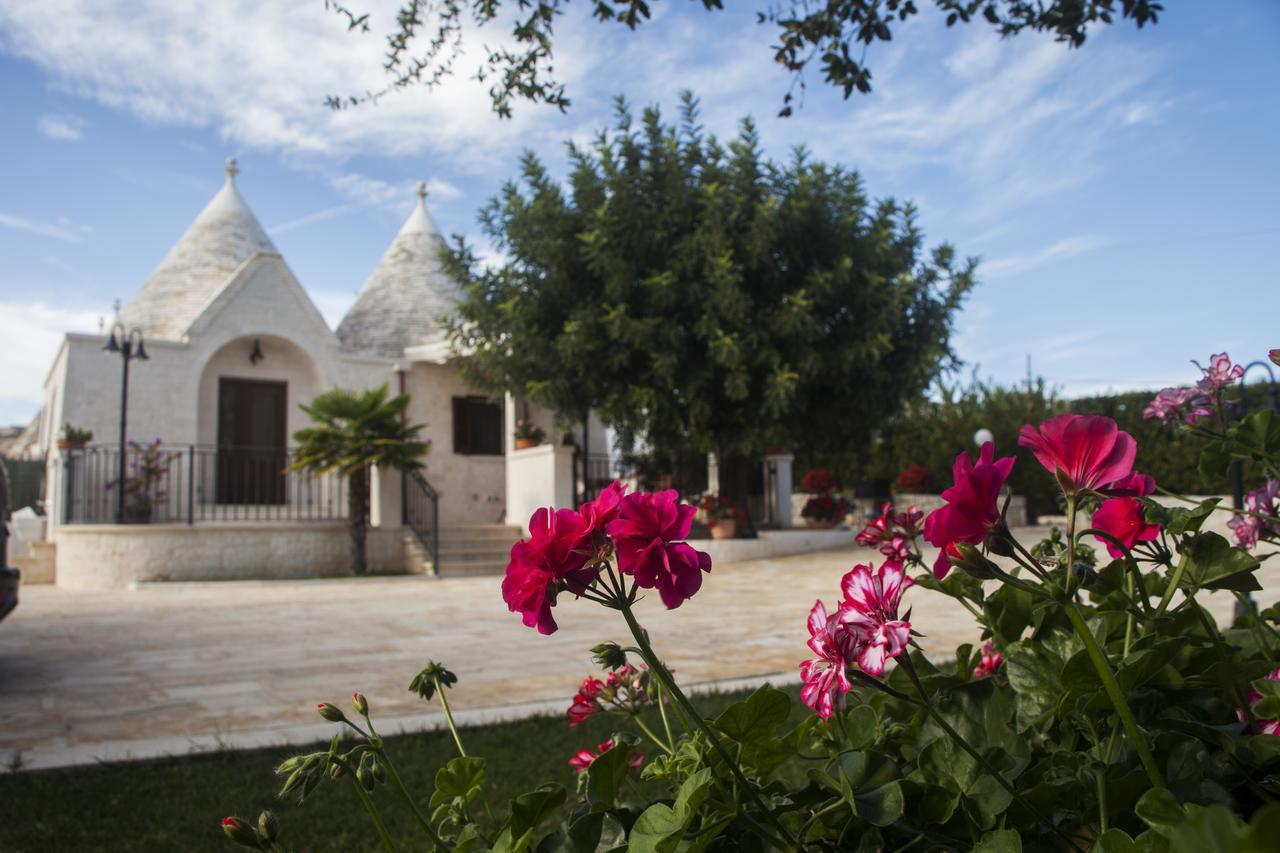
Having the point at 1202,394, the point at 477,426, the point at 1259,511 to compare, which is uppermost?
the point at 477,426

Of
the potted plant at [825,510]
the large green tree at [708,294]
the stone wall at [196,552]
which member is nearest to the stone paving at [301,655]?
the stone wall at [196,552]

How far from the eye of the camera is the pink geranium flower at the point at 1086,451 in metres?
0.87

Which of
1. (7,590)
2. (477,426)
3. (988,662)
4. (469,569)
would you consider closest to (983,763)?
(988,662)

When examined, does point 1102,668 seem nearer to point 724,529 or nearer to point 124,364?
point 724,529

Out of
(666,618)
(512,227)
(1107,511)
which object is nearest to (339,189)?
(512,227)

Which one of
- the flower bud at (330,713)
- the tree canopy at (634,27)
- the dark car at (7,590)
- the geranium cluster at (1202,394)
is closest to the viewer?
the flower bud at (330,713)

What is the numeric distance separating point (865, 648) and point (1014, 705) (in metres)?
0.36

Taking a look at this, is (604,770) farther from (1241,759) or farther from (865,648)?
(1241,759)

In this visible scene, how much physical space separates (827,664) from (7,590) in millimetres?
5670

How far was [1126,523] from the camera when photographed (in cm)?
117

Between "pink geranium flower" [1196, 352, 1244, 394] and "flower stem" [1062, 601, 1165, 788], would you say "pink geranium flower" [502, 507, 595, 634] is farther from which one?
"pink geranium flower" [1196, 352, 1244, 394]

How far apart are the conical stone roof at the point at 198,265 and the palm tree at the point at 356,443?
414 cm

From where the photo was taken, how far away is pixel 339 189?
21.7 meters

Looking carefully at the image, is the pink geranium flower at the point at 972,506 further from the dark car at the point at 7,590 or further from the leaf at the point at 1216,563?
the dark car at the point at 7,590
